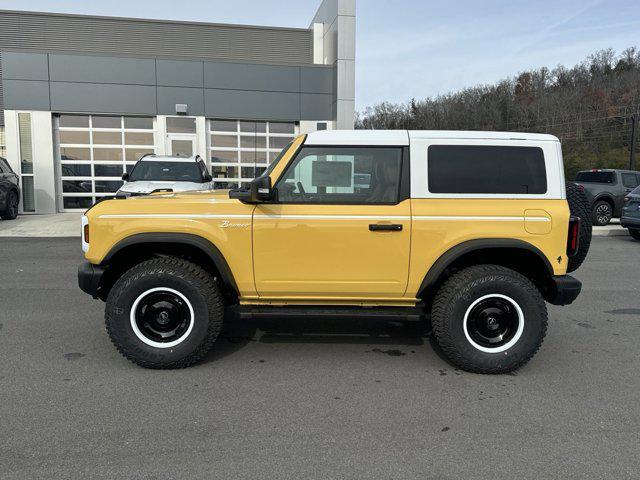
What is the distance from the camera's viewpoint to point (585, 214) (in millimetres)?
4332

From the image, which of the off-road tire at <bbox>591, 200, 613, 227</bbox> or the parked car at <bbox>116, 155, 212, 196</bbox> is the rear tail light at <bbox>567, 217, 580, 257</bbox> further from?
the off-road tire at <bbox>591, 200, 613, 227</bbox>

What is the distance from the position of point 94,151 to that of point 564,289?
54.9 feet

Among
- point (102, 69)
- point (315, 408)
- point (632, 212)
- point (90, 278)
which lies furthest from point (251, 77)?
point (315, 408)

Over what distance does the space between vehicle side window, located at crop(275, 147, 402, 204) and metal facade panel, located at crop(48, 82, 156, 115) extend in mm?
14765

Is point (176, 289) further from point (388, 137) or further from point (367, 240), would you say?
point (388, 137)

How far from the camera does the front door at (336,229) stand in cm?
398

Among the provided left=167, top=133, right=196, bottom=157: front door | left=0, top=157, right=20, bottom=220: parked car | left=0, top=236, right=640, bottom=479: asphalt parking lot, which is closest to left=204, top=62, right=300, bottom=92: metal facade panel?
left=167, top=133, right=196, bottom=157: front door

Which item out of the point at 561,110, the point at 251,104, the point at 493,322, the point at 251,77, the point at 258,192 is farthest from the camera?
the point at 561,110

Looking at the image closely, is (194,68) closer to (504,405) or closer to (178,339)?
(178,339)

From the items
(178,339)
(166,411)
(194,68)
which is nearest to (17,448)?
(166,411)

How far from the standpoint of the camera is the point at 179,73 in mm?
17203

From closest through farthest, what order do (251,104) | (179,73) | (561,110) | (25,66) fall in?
1. (25,66)
2. (179,73)
3. (251,104)
4. (561,110)

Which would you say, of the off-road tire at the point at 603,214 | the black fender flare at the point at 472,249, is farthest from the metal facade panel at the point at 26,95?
the off-road tire at the point at 603,214

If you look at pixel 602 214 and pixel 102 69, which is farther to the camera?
pixel 102 69
